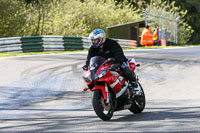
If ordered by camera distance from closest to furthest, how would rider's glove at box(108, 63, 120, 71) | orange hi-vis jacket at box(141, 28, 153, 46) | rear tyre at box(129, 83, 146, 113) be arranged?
1. rider's glove at box(108, 63, 120, 71)
2. rear tyre at box(129, 83, 146, 113)
3. orange hi-vis jacket at box(141, 28, 153, 46)

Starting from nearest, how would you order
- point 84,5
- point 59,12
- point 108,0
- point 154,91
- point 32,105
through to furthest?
point 32,105 < point 154,91 < point 59,12 < point 84,5 < point 108,0

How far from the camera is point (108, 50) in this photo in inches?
333

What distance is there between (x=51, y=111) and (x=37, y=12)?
36.0m

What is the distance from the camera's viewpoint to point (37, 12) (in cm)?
4450

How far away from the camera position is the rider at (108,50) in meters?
8.17

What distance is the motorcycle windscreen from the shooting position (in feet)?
26.0

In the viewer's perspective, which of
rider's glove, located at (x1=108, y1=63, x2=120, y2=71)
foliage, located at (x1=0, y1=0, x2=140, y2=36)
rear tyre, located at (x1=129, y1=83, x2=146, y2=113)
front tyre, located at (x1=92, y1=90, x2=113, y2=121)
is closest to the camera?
front tyre, located at (x1=92, y1=90, x2=113, y2=121)

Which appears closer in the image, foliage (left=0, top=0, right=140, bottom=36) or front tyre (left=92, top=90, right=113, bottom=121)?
front tyre (left=92, top=90, right=113, bottom=121)

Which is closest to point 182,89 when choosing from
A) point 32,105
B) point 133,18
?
point 32,105

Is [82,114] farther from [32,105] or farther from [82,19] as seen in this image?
[82,19]

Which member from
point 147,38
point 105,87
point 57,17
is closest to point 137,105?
point 105,87

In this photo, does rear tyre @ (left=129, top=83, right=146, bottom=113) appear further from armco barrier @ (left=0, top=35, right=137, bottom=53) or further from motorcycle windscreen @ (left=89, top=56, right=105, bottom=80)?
armco barrier @ (left=0, top=35, right=137, bottom=53)

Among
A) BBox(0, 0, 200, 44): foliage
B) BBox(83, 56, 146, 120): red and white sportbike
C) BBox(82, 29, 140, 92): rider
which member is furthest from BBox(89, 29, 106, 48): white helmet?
BBox(0, 0, 200, 44): foliage

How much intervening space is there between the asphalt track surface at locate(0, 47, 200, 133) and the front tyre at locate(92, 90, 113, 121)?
136 millimetres
